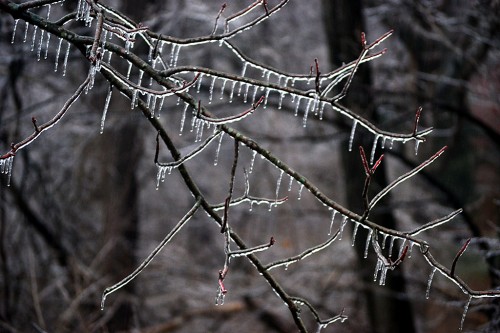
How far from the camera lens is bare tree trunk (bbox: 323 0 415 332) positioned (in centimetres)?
763

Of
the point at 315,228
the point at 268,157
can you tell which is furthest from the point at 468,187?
the point at 268,157

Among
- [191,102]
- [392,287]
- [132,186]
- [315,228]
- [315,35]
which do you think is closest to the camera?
[191,102]

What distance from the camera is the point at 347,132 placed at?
7.18m

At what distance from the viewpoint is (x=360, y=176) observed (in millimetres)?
8133

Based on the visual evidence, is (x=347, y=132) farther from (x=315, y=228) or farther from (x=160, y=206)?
(x=315, y=228)

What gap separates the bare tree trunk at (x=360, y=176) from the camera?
7.63 metres

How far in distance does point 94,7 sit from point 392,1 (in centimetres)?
654

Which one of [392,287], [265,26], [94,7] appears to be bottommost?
[392,287]

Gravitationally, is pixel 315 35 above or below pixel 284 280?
above

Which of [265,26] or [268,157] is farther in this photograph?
[265,26]

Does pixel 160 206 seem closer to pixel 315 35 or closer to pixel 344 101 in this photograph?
pixel 315 35

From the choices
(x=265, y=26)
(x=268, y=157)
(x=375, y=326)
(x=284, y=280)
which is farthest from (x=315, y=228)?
(x=268, y=157)

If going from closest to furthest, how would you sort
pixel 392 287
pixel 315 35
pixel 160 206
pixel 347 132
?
pixel 347 132 < pixel 392 287 < pixel 160 206 < pixel 315 35

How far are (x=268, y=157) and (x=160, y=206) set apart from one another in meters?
12.6
